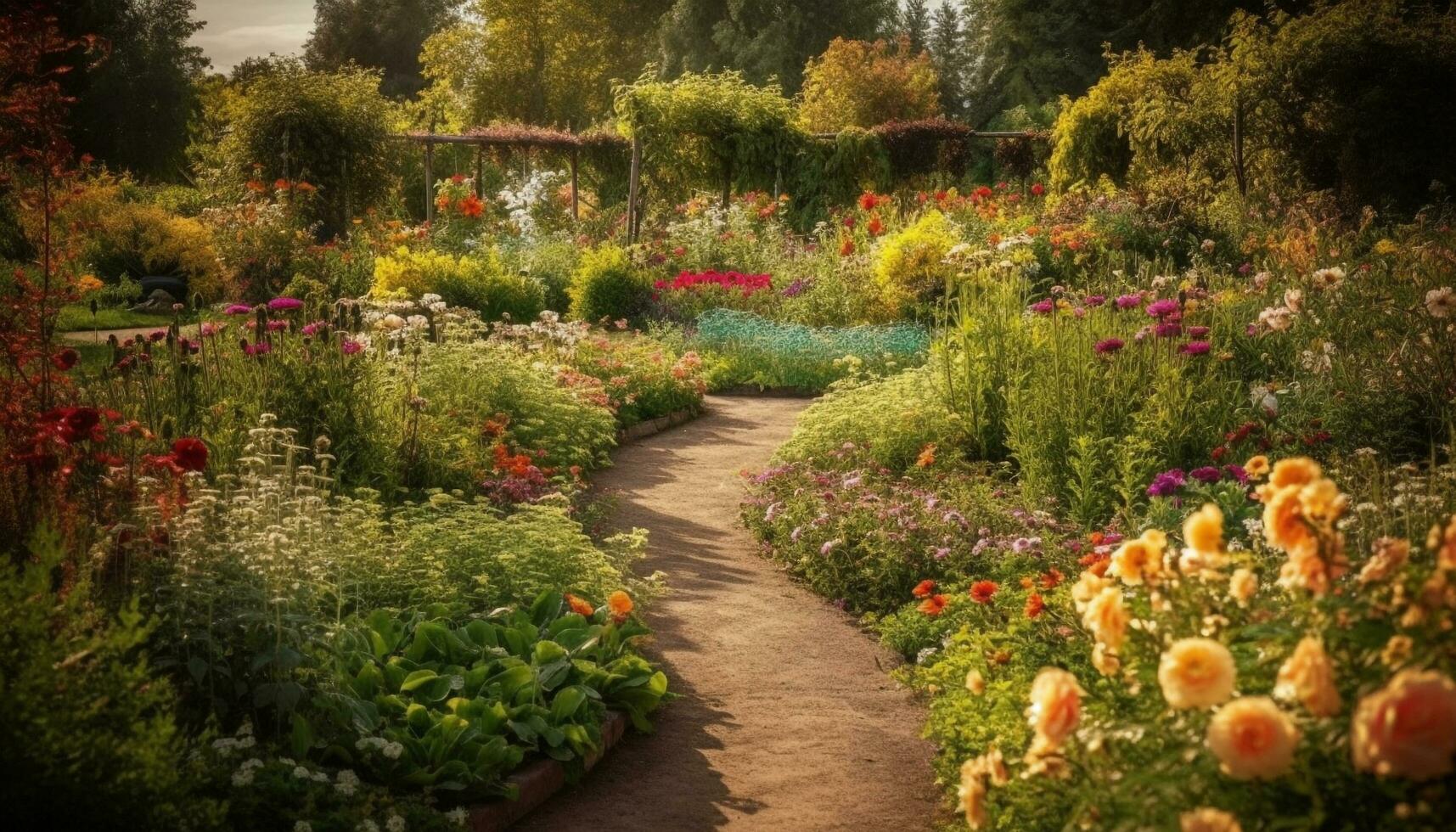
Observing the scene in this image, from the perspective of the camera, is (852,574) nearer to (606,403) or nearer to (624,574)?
(624,574)

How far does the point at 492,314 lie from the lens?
12.8 metres

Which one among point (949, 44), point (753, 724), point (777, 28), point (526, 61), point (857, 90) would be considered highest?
point (949, 44)

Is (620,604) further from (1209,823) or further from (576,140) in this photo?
(576,140)

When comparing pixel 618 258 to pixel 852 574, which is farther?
pixel 618 258

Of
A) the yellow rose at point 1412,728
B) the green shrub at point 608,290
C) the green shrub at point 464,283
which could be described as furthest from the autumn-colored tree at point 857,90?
the yellow rose at point 1412,728

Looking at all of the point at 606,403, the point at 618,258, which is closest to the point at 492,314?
the point at 618,258

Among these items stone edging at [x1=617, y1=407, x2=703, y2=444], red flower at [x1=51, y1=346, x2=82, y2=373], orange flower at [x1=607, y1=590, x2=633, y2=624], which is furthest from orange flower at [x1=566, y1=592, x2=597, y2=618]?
stone edging at [x1=617, y1=407, x2=703, y2=444]

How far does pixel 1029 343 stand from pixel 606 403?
3348 millimetres

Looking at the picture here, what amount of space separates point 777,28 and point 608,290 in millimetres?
24616

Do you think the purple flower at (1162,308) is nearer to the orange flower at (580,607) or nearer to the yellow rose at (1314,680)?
the orange flower at (580,607)

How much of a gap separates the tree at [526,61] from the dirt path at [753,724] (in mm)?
32707

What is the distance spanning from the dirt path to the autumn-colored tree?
24106mm

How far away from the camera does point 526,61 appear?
37344 millimetres

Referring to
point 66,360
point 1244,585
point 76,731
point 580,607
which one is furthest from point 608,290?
point 1244,585
